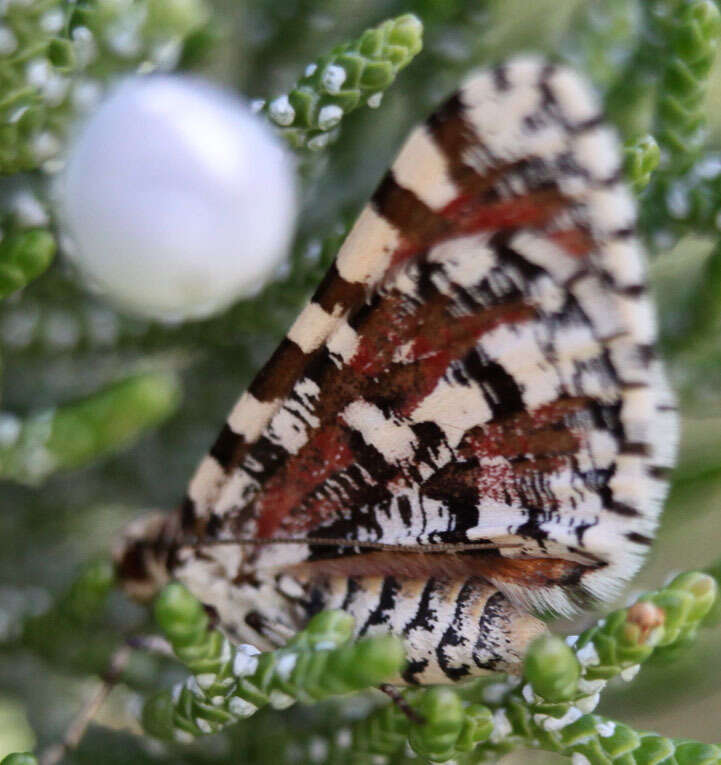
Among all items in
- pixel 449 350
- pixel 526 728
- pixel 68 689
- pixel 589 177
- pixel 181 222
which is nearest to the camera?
pixel 181 222

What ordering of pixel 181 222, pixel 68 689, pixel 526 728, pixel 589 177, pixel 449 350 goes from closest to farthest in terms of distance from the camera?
1. pixel 181 222
2. pixel 589 177
3. pixel 449 350
4. pixel 526 728
5. pixel 68 689

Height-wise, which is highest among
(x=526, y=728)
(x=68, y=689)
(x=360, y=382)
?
(x=360, y=382)

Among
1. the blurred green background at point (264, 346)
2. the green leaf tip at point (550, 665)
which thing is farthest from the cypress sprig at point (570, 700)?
the blurred green background at point (264, 346)

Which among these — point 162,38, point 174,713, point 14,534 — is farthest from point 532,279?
point 14,534

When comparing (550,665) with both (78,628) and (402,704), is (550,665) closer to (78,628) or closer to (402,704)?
(402,704)

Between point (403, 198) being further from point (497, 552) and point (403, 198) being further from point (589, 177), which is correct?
point (497, 552)

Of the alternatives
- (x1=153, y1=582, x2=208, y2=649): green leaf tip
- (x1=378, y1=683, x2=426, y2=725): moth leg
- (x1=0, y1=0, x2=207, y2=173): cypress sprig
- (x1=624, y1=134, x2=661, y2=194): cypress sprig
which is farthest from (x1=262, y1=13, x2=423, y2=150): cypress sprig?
(x1=378, y1=683, x2=426, y2=725): moth leg
